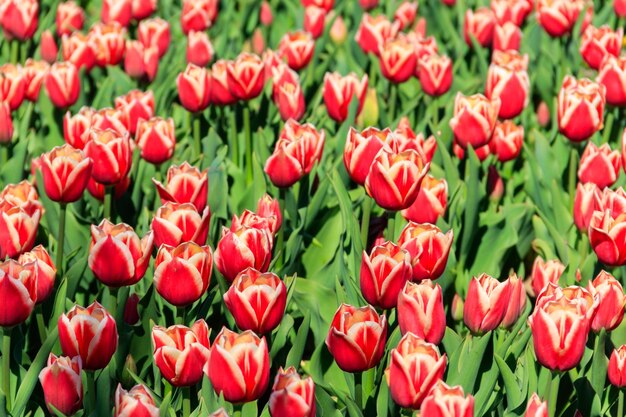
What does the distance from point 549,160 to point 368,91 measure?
800mm

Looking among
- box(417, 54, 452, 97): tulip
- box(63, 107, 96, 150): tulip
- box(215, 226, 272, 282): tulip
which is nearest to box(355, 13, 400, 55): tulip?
box(417, 54, 452, 97): tulip

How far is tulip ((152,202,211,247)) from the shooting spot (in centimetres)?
257

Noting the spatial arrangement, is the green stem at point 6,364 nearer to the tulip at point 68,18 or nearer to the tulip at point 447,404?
the tulip at point 447,404

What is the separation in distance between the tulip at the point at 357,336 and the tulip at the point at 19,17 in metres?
2.79

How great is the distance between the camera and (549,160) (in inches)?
149

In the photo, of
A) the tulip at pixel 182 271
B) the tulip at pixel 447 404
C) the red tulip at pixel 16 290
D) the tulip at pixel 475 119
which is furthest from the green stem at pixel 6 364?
the tulip at pixel 475 119

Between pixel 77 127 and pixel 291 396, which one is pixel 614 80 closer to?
pixel 77 127

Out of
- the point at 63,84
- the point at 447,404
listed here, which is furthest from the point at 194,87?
the point at 447,404

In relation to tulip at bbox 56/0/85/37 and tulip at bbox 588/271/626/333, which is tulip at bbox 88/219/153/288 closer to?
tulip at bbox 588/271/626/333

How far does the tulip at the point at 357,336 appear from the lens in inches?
85.5

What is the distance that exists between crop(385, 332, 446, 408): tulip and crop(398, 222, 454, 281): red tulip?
1.54ft

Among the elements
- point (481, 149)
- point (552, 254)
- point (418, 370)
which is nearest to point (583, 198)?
point (552, 254)

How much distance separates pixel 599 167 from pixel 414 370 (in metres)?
1.38

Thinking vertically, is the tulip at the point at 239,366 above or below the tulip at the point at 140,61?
above
